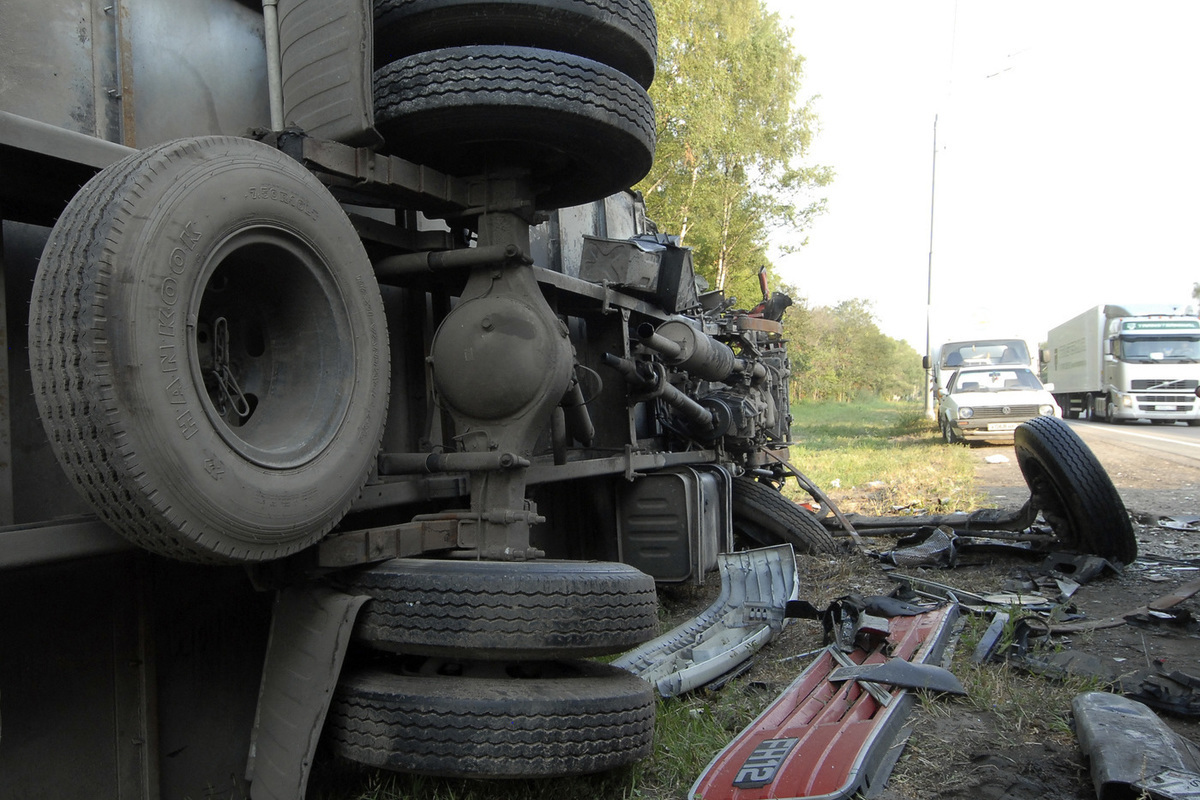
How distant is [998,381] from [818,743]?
15641mm

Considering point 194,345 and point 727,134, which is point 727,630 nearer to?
point 194,345

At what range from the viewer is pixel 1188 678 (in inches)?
121

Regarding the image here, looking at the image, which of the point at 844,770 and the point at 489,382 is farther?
the point at 489,382

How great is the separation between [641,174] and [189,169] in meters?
1.54

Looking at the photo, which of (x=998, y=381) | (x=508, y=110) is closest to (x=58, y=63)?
(x=508, y=110)

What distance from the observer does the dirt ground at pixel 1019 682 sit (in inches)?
96.3

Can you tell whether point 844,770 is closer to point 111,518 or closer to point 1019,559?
point 111,518

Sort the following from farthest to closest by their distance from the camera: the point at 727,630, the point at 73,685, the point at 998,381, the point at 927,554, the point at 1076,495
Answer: the point at 998,381 → the point at 927,554 → the point at 1076,495 → the point at 727,630 → the point at 73,685

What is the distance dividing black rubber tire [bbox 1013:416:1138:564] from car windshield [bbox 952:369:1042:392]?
11506mm

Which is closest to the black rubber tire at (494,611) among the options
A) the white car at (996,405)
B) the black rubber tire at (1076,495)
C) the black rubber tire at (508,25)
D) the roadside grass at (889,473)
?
the black rubber tire at (508,25)

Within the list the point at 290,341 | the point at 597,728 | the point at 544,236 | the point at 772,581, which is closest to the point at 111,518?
the point at 290,341

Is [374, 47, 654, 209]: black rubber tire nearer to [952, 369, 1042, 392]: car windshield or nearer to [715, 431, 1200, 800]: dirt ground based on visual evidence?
[715, 431, 1200, 800]: dirt ground

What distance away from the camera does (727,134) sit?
22.3 meters

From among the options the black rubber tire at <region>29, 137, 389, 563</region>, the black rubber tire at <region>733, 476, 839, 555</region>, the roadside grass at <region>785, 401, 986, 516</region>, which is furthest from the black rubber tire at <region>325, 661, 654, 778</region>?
the roadside grass at <region>785, 401, 986, 516</region>
